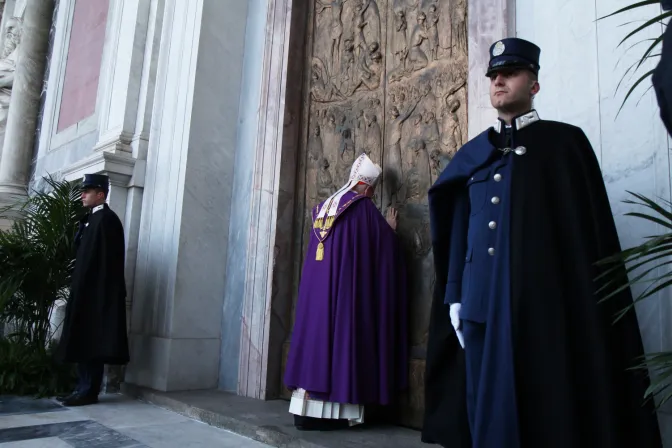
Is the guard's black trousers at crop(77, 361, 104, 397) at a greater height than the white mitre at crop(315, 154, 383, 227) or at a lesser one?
lesser

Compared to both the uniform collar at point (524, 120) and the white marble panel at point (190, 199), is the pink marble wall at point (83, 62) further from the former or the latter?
the uniform collar at point (524, 120)

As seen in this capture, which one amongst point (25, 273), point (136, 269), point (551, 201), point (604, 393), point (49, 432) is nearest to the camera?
point (604, 393)

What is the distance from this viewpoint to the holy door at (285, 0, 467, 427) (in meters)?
3.81

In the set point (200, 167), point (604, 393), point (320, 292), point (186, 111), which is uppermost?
point (186, 111)

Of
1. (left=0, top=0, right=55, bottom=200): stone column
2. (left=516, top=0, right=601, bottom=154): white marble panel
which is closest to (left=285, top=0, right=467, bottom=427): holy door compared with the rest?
(left=516, top=0, right=601, bottom=154): white marble panel

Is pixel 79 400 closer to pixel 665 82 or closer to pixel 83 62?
pixel 665 82

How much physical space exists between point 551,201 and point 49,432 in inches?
128

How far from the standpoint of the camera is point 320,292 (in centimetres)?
358

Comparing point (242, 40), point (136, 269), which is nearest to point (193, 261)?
point (136, 269)

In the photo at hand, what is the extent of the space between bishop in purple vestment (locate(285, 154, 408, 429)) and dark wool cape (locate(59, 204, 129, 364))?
5.72 feet

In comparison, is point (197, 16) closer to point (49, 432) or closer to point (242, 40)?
point (242, 40)

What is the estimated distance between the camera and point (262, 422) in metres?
3.57

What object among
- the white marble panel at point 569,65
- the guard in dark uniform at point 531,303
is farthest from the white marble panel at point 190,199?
the white marble panel at point 569,65

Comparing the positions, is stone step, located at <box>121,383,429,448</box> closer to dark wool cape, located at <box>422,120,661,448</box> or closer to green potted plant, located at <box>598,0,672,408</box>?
dark wool cape, located at <box>422,120,661,448</box>
